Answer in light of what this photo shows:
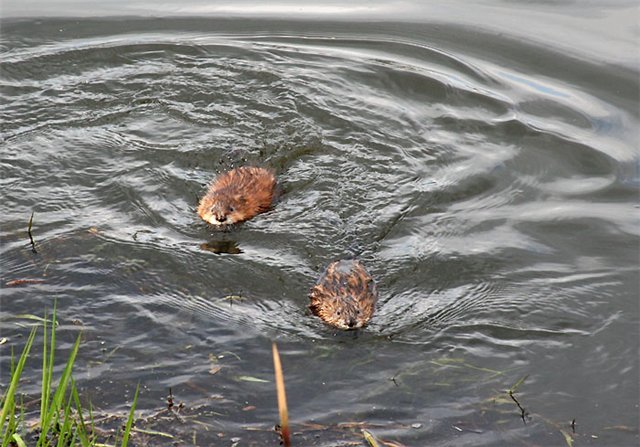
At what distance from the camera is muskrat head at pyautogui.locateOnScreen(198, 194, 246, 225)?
8484 millimetres

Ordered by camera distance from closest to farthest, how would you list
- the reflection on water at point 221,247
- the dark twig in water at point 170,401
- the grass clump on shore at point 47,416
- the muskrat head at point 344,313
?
the grass clump on shore at point 47,416
the dark twig in water at point 170,401
the muskrat head at point 344,313
the reflection on water at point 221,247

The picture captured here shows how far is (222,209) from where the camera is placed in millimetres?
8500

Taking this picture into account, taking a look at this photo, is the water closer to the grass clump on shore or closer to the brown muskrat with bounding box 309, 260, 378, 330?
the brown muskrat with bounding box 309, 260, 378, 330

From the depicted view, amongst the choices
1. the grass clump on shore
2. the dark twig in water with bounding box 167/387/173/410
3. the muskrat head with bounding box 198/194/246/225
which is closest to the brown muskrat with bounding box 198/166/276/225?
the muskrat head with bounding box 198/194/246/225

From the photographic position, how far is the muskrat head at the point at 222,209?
848 cm

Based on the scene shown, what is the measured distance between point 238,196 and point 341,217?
0.96 meters

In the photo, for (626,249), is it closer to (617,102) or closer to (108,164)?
(617,102)

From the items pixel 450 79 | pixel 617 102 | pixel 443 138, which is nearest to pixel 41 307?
pixel 443 138

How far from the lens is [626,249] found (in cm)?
848

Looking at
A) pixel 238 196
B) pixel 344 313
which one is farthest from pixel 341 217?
pixel 344 313

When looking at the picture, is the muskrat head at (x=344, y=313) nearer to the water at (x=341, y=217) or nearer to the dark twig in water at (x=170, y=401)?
the water at (x=341, y=217)

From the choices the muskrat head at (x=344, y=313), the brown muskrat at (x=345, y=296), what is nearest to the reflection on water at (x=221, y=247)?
the brown muskrat at (x=345, y=296)

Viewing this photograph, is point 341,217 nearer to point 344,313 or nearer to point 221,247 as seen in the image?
point 221,247

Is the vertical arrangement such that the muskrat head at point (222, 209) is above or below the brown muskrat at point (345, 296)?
above
